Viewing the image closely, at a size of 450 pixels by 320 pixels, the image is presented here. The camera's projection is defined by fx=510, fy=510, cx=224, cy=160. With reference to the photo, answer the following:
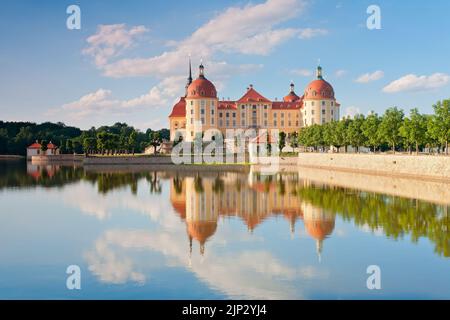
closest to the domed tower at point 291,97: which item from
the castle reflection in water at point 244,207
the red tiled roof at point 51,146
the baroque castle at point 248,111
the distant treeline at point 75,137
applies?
the baroque castle at point 248,111

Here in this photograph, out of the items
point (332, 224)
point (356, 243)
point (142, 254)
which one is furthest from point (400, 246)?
point (142, 254)

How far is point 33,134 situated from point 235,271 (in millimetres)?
79636

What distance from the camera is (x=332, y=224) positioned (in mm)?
15695

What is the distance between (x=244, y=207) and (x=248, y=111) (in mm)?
50577

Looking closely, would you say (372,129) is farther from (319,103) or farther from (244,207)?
(319,103)

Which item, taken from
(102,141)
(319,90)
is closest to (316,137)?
(319,90)

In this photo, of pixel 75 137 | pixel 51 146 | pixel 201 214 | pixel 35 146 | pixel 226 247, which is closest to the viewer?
pixel 226 247

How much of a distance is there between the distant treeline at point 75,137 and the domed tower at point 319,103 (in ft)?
66.0

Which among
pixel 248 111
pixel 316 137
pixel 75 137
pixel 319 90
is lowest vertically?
pixel 316 137

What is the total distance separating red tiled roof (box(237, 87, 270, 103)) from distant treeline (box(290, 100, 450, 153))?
15.9 metres

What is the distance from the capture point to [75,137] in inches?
3408

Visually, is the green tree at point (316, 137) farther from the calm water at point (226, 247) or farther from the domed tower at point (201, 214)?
the calm water at point (226, 247)

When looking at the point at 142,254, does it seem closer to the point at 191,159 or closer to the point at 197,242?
the point at 197,242

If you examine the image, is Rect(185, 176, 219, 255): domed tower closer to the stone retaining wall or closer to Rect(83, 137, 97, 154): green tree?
the stone retaining wall
